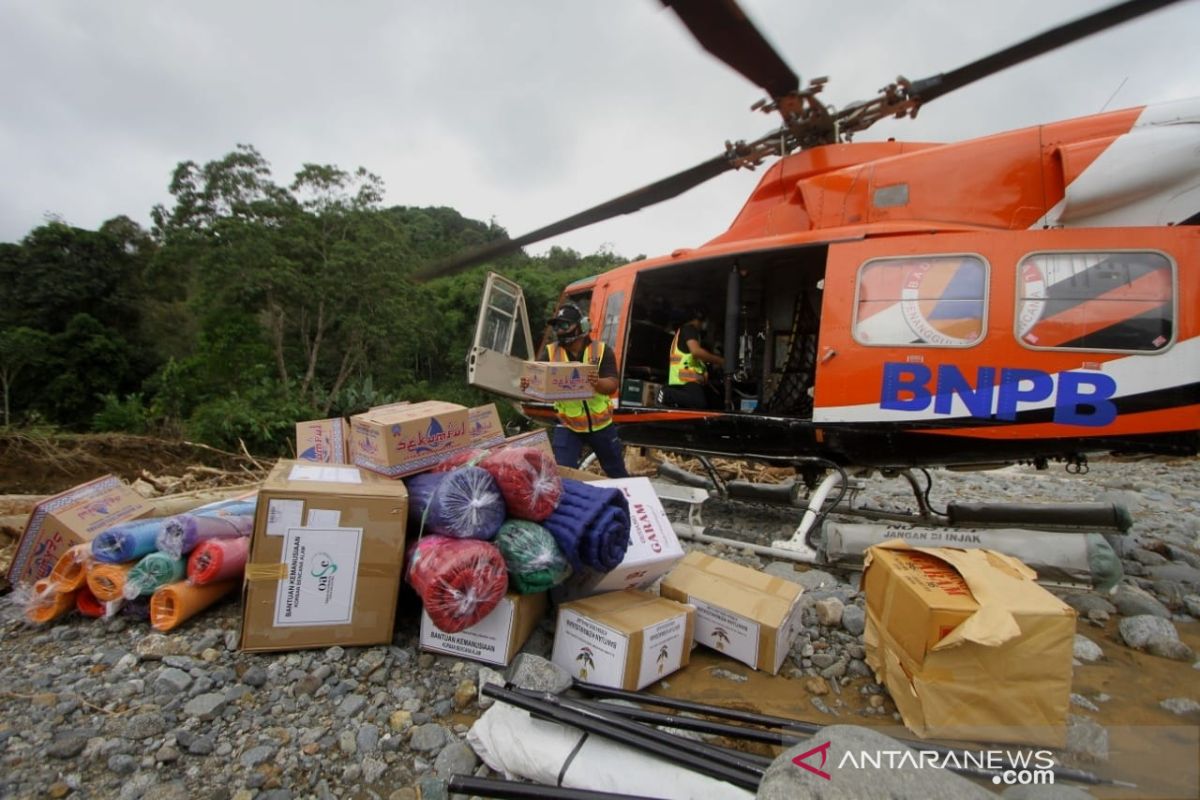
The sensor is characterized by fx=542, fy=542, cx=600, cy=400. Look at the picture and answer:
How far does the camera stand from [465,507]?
7.21 ft

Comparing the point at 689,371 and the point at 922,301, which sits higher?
the point at 922,301

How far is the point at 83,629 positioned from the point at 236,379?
51.4 ft

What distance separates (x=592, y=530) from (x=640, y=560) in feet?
1.09

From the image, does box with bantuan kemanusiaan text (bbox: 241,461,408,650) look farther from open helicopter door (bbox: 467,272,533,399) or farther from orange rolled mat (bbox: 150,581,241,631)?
open helicopter door (bbox: 467,272,533,399)

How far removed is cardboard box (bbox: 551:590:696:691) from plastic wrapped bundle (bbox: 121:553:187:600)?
1755 millimetres

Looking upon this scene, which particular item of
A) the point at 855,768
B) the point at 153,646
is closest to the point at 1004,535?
the point at 855,768

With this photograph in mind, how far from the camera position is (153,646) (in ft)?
7.22

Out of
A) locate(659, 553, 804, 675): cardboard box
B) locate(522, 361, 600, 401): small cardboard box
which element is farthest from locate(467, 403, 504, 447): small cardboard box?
locate(659, 553, 804, 675): cardboard box

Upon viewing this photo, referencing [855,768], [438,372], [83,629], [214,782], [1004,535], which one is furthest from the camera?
[438,372]

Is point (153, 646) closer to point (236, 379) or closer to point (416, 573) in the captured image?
point (416, 573)

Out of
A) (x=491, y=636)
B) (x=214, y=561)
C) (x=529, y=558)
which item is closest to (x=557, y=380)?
(x=529, y=558)

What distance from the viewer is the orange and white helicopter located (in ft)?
9.11

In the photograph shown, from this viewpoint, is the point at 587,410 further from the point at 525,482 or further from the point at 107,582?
the point at 107,582

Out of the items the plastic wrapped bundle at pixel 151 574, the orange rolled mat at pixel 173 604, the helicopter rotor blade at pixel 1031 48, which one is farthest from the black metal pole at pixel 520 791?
the helicopter rotor blade at pixel 1031 48
